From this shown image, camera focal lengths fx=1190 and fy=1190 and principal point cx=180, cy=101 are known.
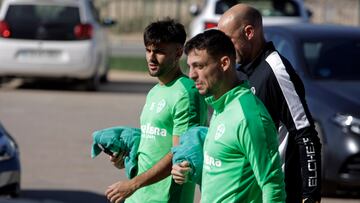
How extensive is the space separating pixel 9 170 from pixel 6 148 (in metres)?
0.25

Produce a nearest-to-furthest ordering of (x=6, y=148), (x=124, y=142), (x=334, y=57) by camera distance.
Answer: (x=124, y=142)
(x=6, y=148)
(x=334, y=57)

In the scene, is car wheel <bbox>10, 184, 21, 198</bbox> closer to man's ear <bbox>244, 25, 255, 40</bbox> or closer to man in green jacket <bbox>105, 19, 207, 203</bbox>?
man in green jacket <bbox>105, 19, 207, 203</bbox>

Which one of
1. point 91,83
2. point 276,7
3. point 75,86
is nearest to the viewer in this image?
point 91,83

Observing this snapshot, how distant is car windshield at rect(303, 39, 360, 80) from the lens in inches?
440

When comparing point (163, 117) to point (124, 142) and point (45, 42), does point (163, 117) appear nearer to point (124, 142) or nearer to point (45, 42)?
point (124, 142)

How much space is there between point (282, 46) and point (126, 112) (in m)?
6.23

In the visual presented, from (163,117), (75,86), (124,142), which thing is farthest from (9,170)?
(75,86)

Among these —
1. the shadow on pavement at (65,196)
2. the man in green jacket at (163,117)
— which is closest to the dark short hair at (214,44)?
the man in green jacket at (163,117)

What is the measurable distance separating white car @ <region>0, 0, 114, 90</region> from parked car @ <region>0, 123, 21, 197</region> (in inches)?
350

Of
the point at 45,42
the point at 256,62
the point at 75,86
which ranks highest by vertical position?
the point at 256,62

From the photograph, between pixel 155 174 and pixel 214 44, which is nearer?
pixel 214 44

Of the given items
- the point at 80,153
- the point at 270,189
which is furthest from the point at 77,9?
the point at 270,189

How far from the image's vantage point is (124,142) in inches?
240

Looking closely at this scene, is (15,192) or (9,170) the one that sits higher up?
(9,170)
